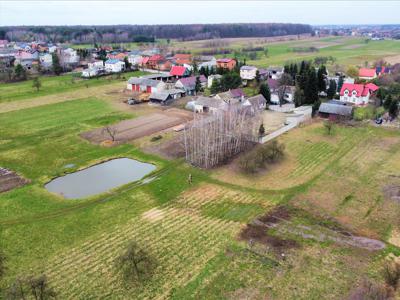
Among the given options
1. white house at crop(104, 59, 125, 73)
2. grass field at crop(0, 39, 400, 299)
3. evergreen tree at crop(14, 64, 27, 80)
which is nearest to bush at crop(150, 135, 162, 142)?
grass field at crop(0, 39, 400, 299)

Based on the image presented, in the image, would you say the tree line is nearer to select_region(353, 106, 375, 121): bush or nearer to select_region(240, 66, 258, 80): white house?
select_region(240, 66, 258, 80): white house

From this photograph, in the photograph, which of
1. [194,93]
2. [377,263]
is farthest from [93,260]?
[194,93]

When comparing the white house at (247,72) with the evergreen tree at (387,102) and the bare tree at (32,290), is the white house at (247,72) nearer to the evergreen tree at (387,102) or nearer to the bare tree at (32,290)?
the evergreen tree at (387,102)

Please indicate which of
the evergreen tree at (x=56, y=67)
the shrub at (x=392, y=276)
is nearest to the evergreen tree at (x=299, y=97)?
the shrub at (x=392, y=276)

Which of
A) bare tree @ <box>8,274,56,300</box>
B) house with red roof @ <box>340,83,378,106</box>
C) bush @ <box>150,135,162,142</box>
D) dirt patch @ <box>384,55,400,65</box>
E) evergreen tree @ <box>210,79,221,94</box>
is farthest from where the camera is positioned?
dirt patch @ <box>384,55,400,65</box>

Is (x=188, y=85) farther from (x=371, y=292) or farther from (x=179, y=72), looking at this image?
(x=371, y=292)
